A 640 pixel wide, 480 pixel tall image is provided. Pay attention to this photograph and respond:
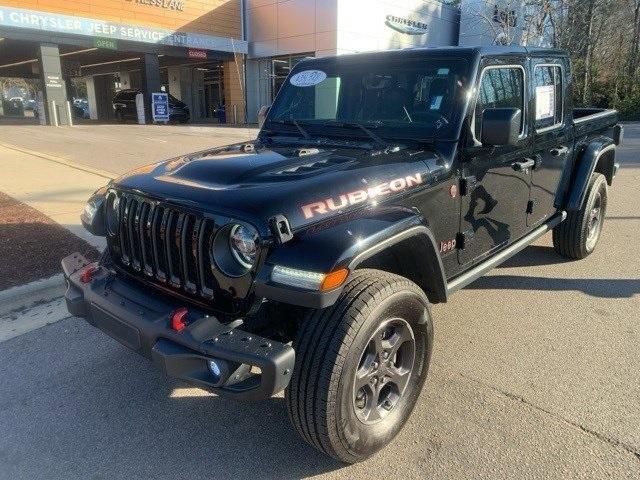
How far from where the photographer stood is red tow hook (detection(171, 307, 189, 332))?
206 centimetres

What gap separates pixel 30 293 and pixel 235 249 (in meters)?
2.83

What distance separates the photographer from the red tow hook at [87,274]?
8.50 feet

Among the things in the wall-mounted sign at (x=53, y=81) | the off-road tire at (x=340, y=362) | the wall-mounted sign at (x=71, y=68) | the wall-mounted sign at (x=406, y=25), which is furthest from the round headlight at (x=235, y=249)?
the wall-mounted sign at (x=71, y=68)

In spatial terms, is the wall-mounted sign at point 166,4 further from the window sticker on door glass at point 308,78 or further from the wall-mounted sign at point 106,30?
the window sticker on door glass at point 308,78

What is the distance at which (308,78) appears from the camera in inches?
146

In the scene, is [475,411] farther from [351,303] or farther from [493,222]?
[493,222]

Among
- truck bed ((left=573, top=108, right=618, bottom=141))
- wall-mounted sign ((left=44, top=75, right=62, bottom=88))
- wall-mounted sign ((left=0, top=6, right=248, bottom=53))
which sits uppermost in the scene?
wall-mounted sign ((left=0, top=6, right=248, bottom=53))

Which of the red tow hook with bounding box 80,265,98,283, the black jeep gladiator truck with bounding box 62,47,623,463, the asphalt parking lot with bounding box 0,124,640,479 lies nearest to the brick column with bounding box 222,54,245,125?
the black jeep gladiator truck with bounding box 62,47,623,463

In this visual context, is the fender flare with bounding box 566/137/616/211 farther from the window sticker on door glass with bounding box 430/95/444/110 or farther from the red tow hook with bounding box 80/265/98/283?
the red tow hook with bounding box 80/265/98/283

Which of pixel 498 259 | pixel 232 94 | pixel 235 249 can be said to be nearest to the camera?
pixel 235 249

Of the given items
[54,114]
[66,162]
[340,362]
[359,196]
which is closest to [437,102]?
[359,196]

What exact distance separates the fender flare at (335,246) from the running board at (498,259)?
664mm

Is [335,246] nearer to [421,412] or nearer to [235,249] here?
[235,249]

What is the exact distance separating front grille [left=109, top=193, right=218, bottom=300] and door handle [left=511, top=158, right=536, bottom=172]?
7.50ft
